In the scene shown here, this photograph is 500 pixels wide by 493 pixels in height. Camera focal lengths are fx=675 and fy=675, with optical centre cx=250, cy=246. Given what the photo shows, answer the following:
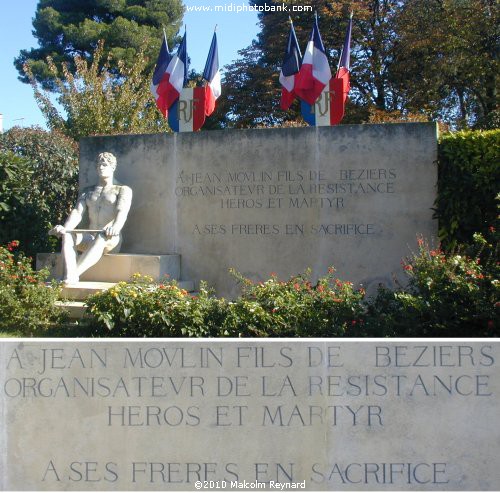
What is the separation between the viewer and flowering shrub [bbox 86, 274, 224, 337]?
7238mm

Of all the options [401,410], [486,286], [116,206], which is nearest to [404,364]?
[401,410]

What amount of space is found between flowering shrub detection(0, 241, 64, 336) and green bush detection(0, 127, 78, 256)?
10.4 feet

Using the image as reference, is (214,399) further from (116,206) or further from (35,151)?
(35,151)

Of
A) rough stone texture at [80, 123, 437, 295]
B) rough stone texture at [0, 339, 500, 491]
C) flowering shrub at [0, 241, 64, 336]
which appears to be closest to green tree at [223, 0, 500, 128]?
rough stone texture at [80, 123, 437, 295]

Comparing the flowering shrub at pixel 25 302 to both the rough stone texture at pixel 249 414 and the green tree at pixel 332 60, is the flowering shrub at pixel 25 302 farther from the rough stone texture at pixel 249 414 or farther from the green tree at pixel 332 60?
the green tree at pixel 332 60

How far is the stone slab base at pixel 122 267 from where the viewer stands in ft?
32.3

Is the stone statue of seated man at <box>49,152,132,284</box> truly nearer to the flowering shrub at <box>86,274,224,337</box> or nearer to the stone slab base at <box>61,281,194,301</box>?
the stone slab base at <box>61,281,194,301</box>

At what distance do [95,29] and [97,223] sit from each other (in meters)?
21.8

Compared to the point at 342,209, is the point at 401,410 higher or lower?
lower

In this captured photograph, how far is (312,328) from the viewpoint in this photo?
7.00m

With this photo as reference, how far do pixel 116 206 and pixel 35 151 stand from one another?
4656mm

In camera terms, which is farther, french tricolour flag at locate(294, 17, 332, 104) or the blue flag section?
the blue flag section

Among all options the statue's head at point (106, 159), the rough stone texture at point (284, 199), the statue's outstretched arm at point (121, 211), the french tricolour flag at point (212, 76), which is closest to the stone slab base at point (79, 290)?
the statue's outstretched arm at point (121, 211)

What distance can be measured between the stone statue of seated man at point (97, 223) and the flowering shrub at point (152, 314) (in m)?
2.00
